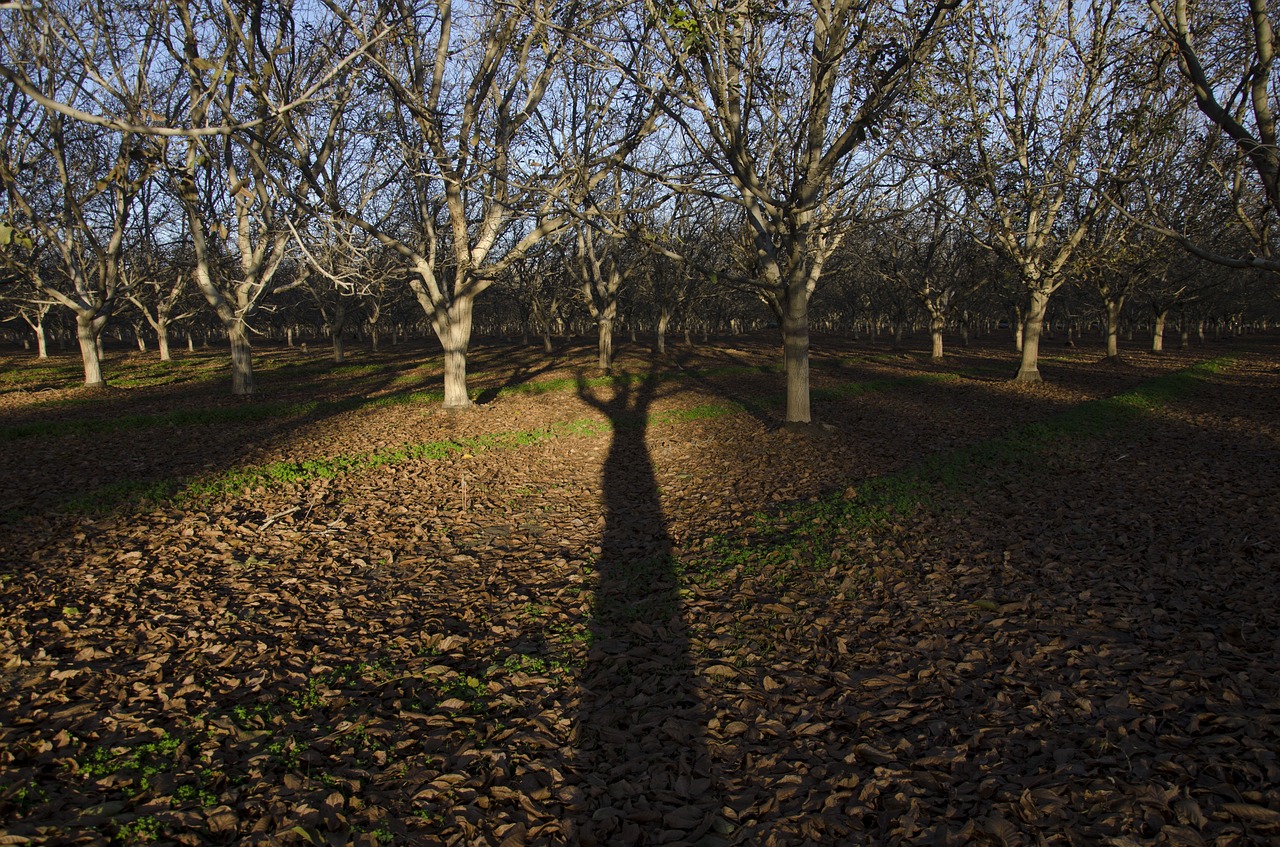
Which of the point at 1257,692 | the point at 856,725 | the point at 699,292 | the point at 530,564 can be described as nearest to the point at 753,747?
the point at 856,725

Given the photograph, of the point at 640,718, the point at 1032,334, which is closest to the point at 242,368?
the point at 640,718

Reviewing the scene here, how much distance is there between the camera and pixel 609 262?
28.5 metres

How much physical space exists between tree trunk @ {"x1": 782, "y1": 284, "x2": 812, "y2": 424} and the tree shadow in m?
6.37

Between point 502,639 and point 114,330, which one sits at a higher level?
point 114,330

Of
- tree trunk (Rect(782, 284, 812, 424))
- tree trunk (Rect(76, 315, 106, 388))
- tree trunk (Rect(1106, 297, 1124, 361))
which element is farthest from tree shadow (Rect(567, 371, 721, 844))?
tree trunk (Rect(1106, 297, 1124, 361))

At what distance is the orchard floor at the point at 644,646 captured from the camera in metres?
3.28

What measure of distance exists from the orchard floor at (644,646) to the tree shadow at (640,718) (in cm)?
3

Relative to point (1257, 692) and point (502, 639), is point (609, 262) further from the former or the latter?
point (1257, 692)

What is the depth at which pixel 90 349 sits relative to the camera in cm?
2139

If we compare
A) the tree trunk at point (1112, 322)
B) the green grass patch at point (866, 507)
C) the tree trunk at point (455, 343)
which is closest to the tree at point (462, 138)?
the tree trunk at point (455, 343)

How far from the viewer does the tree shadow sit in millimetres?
3322

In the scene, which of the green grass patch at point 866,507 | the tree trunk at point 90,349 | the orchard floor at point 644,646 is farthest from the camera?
the tree trunk at point 90,349

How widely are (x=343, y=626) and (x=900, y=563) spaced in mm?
5519

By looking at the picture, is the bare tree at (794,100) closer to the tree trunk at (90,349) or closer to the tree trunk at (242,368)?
the tree trunk at (242,368)
